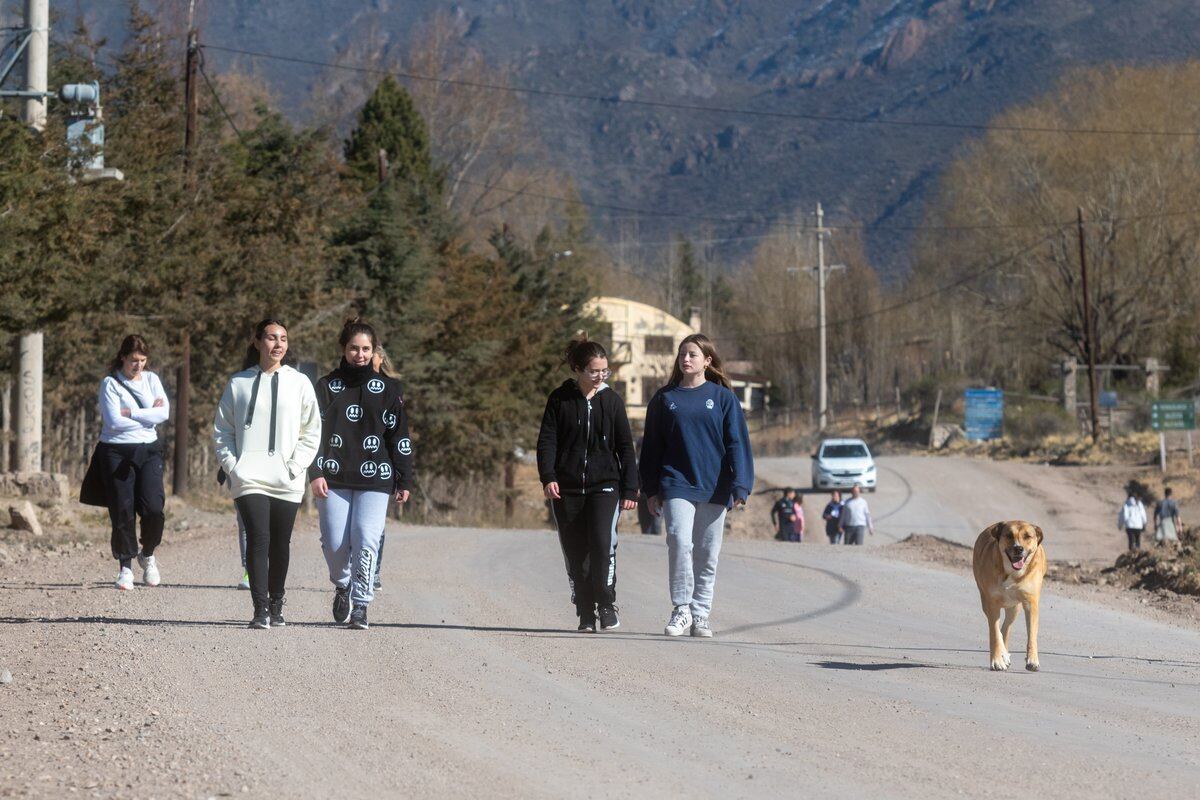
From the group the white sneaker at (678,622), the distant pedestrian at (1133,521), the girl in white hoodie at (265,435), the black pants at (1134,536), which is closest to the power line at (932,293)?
the distant pedestrian at (1133,521)

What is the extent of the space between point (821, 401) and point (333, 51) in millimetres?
30805

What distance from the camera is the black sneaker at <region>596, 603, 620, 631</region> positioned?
10.8 m

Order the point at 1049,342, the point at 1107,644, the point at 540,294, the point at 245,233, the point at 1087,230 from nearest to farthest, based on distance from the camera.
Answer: the point at 1107,644
the point at 245,233
the point at 540,294
the point at 1087,230
the point at 1049,342

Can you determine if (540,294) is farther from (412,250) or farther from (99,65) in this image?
(99,65)

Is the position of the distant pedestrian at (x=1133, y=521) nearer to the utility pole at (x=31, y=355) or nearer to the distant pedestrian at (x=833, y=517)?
the distant pedestrian at (x=833, y=517)

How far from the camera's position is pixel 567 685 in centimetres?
859

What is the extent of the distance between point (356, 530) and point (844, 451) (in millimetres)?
41691

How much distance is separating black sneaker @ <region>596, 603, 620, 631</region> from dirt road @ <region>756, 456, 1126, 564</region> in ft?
94.7

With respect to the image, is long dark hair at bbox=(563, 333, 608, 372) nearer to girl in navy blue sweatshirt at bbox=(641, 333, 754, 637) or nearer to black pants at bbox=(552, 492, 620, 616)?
girl in navy blue sweatshirt at bbox=(641, 333, 754, 637)

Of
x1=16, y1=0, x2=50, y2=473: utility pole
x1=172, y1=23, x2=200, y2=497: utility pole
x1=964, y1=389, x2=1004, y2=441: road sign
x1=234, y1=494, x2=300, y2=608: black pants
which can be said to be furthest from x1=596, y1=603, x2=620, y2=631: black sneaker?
x1=964, y1=389, x2=1004, y2=441: road sign

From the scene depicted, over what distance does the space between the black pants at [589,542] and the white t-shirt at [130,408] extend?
390cm

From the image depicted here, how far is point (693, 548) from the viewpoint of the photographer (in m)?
10.8

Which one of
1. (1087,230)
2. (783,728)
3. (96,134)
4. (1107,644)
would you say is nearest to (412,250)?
(96,134)

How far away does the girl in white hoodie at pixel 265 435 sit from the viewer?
1027 centimetres
